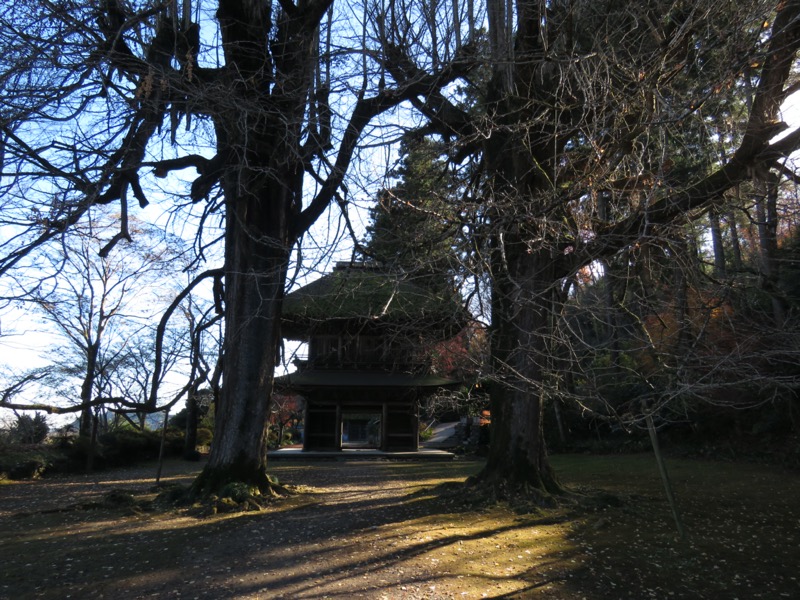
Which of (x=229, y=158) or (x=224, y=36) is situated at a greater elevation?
(x=224, y=36)

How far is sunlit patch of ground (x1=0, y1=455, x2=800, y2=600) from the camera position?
16.3 ft

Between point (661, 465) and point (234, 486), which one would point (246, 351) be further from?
point (661, 465)

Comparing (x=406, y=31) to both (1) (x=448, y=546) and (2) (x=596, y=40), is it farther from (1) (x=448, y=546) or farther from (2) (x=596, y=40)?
(1) (x=448, y=546)

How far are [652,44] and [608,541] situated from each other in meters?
6.12

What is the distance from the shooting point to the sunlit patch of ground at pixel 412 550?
16.3 feet

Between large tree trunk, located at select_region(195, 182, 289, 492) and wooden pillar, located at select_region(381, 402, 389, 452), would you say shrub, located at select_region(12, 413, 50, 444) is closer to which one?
wooden pillar, located at select_region(381, 402, 389, 452)

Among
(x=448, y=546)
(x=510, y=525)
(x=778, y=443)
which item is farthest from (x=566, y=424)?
(x=448, y=546)

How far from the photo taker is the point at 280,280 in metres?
9.52

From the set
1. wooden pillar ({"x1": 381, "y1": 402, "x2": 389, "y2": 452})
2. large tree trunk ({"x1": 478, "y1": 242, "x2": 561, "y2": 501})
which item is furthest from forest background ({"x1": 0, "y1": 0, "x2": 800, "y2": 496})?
wooden pillar ({"x1": 381, "y1": 402, "x2": 389, "y2": 452})

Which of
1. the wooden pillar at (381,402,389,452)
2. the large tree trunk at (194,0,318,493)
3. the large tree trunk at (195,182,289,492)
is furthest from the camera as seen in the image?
the wooden pillar at (381,402,389,452)

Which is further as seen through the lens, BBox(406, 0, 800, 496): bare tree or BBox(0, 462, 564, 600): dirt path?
BBox(406, 0, 800, 496): bare tree

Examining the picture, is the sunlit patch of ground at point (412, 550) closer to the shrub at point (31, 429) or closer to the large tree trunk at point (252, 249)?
the large tree trunk at point (252, 249)

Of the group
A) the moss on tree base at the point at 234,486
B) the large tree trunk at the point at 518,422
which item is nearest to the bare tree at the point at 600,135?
the large tree trunk at the point at 518,422

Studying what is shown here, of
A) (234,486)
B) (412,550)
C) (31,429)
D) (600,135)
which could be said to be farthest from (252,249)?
(31,429)
